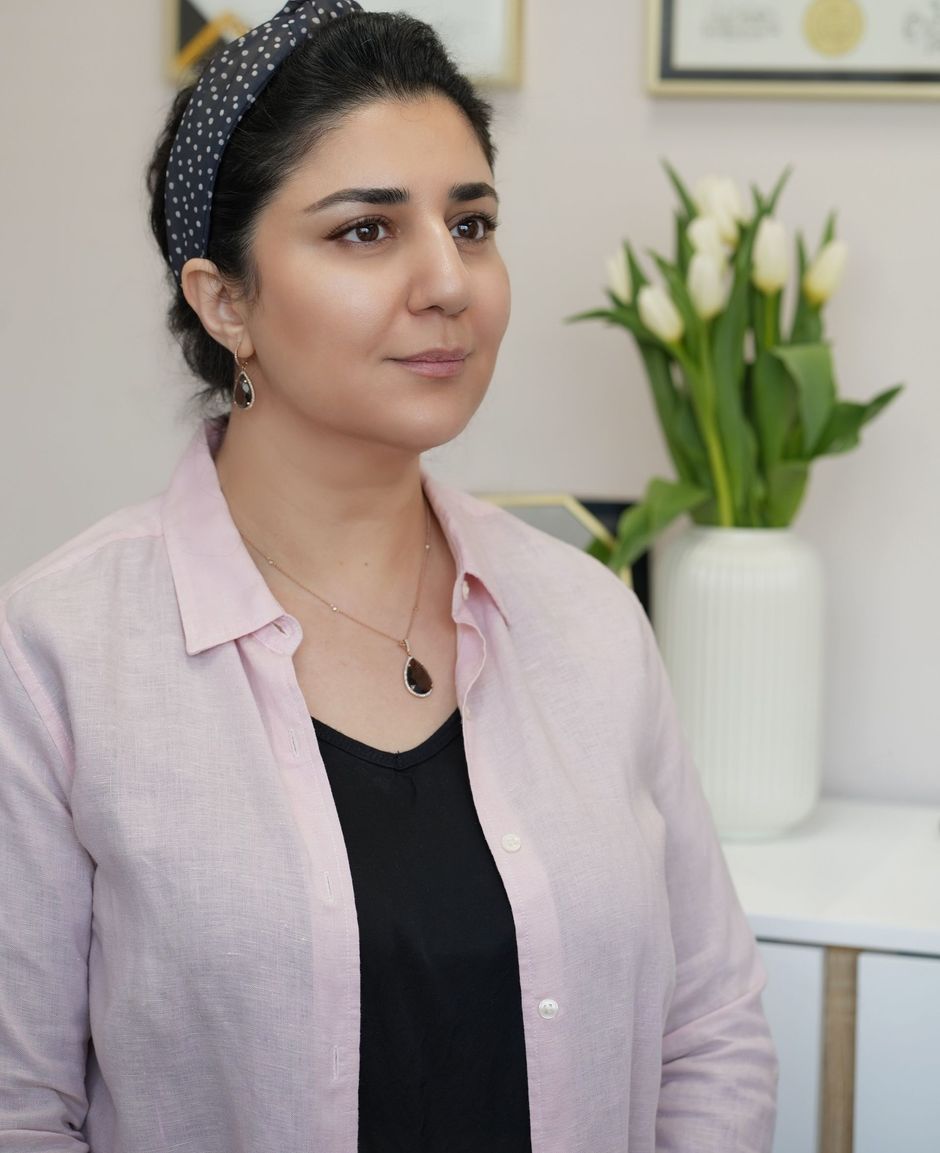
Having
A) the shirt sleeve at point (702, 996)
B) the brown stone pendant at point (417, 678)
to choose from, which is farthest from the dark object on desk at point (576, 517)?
the brown stone pendant at point (417, 678)

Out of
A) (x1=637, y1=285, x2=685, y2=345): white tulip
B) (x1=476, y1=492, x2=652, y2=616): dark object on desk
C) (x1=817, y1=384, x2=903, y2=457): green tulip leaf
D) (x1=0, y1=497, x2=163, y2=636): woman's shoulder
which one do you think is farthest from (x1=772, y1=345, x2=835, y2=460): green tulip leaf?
(x1=0, y1=497, x2=163, y2=636): woman's shoulder

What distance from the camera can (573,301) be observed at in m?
2.08

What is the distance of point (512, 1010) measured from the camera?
1192 mm

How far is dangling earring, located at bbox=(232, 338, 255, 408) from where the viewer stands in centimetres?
129

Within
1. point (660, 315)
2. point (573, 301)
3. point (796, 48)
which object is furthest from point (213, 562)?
point (796, 48)

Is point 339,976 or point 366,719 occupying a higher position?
point 366,719

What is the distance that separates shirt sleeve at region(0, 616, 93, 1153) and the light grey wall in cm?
99

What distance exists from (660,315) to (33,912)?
1.06 metres

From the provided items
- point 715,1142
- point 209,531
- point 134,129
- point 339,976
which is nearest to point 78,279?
point 134,129

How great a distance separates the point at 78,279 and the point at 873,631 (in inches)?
51.5

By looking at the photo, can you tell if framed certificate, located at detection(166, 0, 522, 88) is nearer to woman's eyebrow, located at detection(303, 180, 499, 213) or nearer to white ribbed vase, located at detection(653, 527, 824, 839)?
white ribbed vase, located at detection(653, 527, 824, 839)

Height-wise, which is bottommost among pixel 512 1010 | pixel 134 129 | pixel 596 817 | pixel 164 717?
pixel 512 1010

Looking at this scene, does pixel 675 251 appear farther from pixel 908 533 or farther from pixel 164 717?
pixel 164 717

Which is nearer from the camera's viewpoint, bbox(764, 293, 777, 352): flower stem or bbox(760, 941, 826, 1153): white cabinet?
bbox(760, 941, 826, 1153): white cabinet
